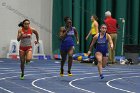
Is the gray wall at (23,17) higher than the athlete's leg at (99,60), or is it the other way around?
the gray wall at (23,17)

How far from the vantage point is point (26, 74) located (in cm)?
1487

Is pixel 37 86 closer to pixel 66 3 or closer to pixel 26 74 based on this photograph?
pixel 26 74

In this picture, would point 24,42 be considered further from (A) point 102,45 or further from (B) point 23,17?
(B) point 23,17

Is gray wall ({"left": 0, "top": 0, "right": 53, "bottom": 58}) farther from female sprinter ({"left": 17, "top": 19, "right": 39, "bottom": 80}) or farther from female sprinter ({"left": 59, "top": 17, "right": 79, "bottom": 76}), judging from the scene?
female sprinter ({"left": 17, "top": 19, "right": 39, "bottom": 80})

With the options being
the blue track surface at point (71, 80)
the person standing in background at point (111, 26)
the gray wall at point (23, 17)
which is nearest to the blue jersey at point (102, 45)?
the blue track surface at point (71, 80)

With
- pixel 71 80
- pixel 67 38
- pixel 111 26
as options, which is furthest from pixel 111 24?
pixel 71 80

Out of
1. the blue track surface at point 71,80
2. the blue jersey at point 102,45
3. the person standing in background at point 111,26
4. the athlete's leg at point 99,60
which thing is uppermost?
the person standing in background at point 111,26

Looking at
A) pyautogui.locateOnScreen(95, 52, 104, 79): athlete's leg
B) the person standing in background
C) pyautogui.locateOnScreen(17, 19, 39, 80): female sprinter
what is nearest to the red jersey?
the person standing in background

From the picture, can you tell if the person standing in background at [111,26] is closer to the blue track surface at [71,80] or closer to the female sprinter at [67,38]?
the blue track surface at [71,80]

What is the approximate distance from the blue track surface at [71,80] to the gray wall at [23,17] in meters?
3.51

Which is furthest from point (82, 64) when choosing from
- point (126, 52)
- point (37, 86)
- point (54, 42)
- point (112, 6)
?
point (37, 86)

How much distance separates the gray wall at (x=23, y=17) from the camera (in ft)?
70.9

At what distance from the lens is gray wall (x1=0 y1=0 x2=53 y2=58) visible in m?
21.6

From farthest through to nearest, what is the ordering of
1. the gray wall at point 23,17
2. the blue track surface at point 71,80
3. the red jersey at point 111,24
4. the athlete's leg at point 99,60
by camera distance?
the gray wall at point 23,17 < the red jersey at point 111,24 < the athlete's leg at point 99,60 < the blue track surface at point 71,80
